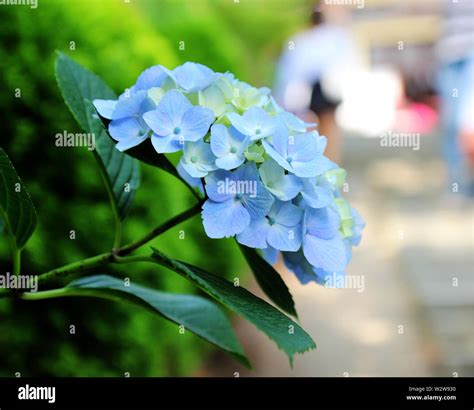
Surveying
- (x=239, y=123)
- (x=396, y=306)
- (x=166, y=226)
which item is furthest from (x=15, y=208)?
(x=396, y=306)

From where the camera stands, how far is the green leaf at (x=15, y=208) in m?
0.76

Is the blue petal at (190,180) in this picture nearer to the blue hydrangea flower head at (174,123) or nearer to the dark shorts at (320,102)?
the blue hydrangea flower head at (174,123)

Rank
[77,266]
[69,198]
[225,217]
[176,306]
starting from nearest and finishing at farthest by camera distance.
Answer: [225,217], [77,266], [176,306], [69,198]

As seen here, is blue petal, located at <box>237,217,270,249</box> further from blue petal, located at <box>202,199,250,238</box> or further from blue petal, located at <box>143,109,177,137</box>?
blue petal, located at <box>143,109,177,137</box>

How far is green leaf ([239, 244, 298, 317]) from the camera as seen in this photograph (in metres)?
0.79

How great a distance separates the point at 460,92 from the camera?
4.84 meters

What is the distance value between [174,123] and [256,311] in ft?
0.62

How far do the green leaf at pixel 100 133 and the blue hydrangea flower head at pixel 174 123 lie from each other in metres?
0.15

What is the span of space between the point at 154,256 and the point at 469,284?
12.4ft

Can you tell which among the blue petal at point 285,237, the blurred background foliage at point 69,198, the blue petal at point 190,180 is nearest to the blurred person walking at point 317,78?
the blurred background foliage at point 69,198

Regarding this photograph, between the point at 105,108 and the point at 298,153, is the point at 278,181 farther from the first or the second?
the point at 105,108

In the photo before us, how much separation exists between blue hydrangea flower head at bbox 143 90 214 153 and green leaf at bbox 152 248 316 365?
108mm

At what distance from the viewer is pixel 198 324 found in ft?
3.03
